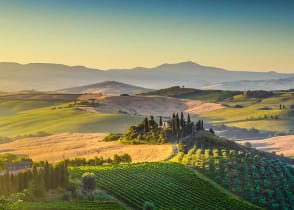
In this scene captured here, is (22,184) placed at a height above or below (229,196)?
above

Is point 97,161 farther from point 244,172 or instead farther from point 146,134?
point 146,134

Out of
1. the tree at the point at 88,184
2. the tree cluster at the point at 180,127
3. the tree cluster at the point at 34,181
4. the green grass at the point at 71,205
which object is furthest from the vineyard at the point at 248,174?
the tree cluster at the point at 34,181

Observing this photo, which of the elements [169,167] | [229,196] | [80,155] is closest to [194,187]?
[229,196]

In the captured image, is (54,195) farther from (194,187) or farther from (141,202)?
(194,187)

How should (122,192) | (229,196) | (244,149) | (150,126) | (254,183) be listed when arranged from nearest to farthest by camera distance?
(122,192) → (229,196) → (254,183) → (244,149) → (150,126)

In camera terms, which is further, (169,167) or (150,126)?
(150,126)

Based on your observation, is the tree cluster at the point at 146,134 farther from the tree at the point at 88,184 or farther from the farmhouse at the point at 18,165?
the tree at the point at 88,184

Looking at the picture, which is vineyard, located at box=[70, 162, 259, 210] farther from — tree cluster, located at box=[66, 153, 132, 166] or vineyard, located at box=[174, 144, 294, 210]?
tree cluster, located at box=[66, 153, 132, 166]

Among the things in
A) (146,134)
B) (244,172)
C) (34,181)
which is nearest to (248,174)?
(244,172)
